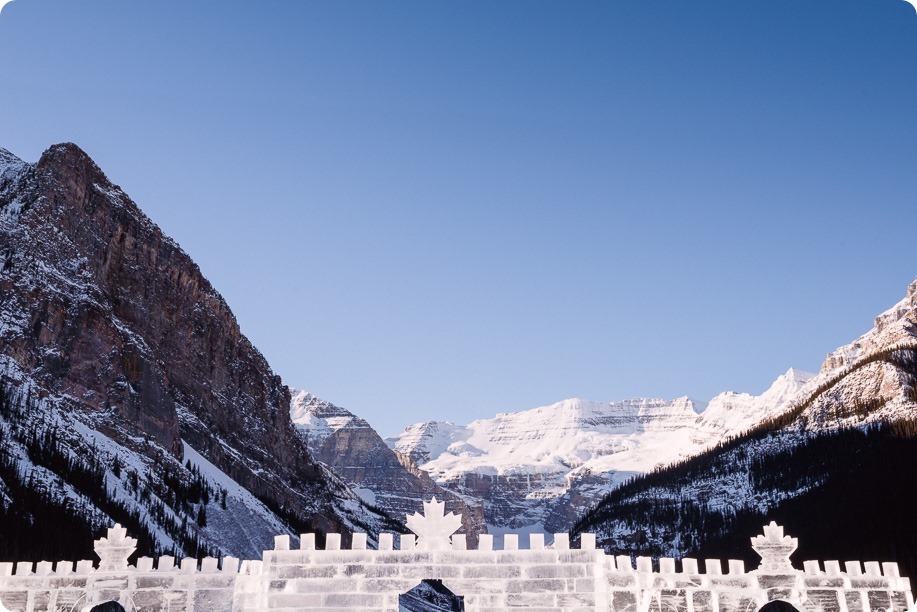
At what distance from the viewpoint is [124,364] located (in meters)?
132

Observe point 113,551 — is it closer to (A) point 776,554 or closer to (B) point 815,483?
(A) point 776,554

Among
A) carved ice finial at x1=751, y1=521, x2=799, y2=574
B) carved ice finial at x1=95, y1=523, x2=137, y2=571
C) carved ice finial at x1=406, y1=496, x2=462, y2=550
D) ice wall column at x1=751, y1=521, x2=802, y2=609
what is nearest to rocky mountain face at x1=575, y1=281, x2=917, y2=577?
ice wall column at x1=751, y1=521, x2=802, y2=609

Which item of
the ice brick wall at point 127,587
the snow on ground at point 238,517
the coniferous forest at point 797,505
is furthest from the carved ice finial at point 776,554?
the snow on ground at point 238,517

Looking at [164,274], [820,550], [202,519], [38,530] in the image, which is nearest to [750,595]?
[38,530]

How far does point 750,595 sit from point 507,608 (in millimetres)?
6784

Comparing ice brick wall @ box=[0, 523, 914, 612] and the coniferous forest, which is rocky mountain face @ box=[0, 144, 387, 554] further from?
ice brick wall @ box=[0, 523, 914, 612]

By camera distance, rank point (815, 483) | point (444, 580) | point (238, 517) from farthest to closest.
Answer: point (238, 517) → point (815, 483) → point (444, 580)

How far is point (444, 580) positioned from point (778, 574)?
910 centimetres

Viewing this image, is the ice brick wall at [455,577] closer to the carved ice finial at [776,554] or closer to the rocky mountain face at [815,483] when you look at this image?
the carved ice finial at [776,554]

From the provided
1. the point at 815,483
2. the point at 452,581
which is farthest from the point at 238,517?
the point at 452,581

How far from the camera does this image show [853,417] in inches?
5635

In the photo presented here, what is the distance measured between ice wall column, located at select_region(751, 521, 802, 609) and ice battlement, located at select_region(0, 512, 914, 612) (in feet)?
0.09

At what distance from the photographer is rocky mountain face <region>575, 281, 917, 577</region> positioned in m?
97.1

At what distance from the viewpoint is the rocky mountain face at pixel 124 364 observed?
110562 millimetres
